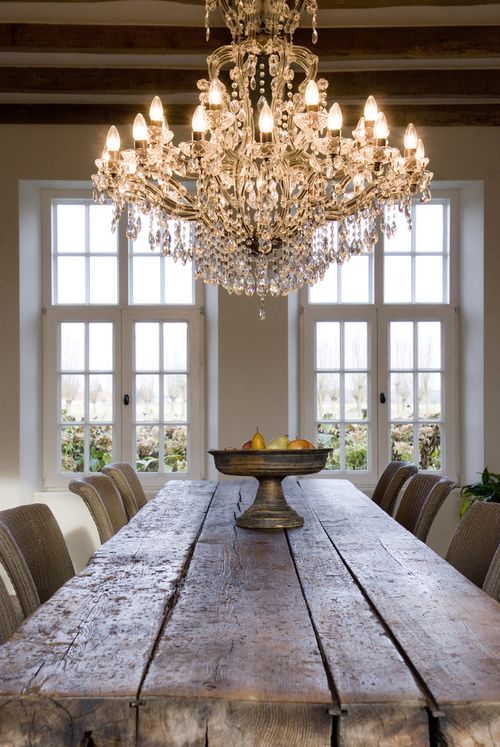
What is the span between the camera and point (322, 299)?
240 inches

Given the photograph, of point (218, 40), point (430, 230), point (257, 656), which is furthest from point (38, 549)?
point (430, 230)

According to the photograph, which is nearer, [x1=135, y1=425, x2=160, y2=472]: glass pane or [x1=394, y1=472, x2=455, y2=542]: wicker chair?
[x1=394, y1=472, x2=455, y2=542]: wicker chair

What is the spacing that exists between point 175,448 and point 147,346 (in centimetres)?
78

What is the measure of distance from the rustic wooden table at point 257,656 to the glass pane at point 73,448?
11.8 feet

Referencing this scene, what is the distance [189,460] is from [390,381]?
1581 millimetres

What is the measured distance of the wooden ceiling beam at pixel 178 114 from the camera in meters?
5.62

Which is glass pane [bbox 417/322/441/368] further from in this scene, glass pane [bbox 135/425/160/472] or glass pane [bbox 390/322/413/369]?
glass pane [bbox 135/425/160/472]

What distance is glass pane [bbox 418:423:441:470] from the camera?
6.00m

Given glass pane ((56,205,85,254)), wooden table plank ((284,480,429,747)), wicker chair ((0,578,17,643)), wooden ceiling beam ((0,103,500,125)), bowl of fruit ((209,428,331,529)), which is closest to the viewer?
wooden table plank ((284,480,429,747))

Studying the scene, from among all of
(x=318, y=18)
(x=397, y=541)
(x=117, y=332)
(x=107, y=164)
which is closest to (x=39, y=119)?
(x=117, y=332)

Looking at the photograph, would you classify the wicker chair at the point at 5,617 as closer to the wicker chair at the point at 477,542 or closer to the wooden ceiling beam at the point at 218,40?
the wicker chair at the point at 477,542

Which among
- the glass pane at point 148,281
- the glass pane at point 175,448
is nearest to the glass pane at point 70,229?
the glass pane at point 148,281

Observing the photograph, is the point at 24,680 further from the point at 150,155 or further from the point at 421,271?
the point at 421,271

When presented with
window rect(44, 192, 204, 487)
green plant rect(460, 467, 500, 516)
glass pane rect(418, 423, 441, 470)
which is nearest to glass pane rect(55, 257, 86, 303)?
window rect(44, 192, 204, 487)
